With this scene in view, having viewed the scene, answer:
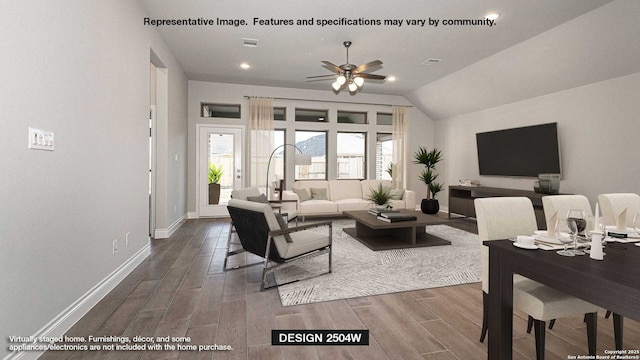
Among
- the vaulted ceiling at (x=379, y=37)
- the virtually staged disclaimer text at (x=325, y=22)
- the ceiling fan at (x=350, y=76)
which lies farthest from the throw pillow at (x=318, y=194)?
the virtually staged disclaimer text at (x=325, y=22)

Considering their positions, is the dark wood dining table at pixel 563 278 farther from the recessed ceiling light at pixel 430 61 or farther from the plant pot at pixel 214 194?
the plant pot at pixel 214 194

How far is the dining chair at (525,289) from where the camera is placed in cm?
149

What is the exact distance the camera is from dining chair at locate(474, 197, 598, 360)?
4.87 feet

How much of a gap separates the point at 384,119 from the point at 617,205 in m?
6.03

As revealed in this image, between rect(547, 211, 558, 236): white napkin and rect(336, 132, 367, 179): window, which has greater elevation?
rect(336, 132, 367, 179): window

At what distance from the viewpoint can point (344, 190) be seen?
6.75 meters

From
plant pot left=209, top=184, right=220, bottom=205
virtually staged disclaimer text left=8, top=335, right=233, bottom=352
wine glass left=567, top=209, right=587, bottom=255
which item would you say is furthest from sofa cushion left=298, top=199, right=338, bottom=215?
wine glass left=567, top=209, right=587, bottom=255

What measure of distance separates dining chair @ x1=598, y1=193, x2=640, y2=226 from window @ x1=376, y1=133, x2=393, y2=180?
5663 millimetres

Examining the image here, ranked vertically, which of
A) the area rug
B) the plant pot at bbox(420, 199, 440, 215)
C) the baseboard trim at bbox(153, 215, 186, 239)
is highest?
the plant pot at bbox(420, 199, 440, 215)

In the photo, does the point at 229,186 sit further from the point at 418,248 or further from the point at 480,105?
the point at 480,105

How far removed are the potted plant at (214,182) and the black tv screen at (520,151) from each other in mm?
5998

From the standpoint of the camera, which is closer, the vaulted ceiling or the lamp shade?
the vaulted ceiling

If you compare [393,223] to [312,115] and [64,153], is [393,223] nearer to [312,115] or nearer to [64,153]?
[64,153]

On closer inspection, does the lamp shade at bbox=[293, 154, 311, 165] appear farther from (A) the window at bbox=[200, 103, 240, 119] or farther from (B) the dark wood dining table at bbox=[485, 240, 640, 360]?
(B) the dark wood dining table at bbox=[485, 240, 640, 360]
